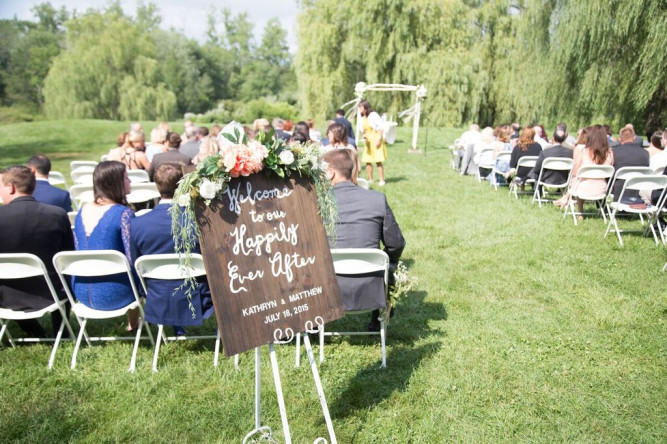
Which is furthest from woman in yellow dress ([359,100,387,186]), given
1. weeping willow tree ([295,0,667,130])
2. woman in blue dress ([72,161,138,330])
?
weeping willow tree ([295,0,667,130])

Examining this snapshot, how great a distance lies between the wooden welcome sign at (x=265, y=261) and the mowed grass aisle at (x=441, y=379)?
921 millimetres

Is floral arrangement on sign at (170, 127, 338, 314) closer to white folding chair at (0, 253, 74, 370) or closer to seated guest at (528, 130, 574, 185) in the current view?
white folding chair at (0, 253, 74, 370)

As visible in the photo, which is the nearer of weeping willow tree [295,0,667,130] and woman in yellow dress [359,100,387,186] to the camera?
woman in yellow dress [359,100,387,186]

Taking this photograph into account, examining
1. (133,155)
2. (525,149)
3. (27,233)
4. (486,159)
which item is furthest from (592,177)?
(133,155)

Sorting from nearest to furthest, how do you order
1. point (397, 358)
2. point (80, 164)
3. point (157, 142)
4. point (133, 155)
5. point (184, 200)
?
point (184, 200)
point (397, 358)
point (133, 155)
point (157, 142)
point (80, 164)

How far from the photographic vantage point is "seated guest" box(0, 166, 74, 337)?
3861mm

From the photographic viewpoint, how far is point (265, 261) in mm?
2557

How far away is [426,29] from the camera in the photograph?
1978 centimetres

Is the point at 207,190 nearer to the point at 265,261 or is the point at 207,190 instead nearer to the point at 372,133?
the point at 265,261

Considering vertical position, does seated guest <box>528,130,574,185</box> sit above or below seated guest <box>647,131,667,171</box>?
below

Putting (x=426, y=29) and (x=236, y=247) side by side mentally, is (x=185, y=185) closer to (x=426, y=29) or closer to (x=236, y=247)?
(x=236, y=247)

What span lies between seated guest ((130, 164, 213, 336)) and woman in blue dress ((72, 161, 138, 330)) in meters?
0.23

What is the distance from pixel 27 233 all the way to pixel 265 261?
2633 millimetres

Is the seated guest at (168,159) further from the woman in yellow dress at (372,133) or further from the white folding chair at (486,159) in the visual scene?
the white folding chair at (486,159)
